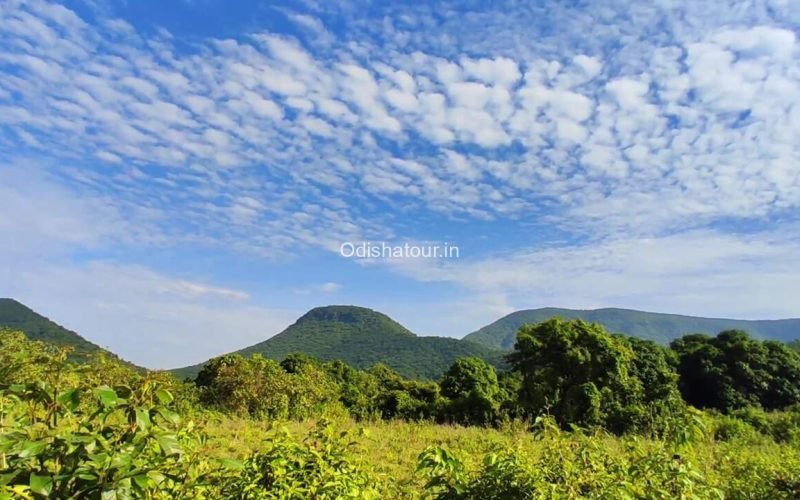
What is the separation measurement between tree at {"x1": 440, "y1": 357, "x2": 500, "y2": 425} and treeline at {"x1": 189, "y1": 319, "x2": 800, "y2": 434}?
0.06 meters

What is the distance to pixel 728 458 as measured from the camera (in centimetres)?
561

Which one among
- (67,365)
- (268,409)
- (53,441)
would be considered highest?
(67,365)

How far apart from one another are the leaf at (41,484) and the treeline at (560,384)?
2941mm

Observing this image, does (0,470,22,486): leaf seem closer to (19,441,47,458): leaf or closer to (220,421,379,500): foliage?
(19,441,47,458): leaf

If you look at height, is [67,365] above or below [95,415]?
above

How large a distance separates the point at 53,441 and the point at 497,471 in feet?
6.83

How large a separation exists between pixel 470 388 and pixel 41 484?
27604mm

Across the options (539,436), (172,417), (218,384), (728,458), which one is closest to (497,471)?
(539,436)

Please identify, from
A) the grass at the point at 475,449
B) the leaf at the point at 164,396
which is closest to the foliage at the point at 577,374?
the grass at the point at 475,449

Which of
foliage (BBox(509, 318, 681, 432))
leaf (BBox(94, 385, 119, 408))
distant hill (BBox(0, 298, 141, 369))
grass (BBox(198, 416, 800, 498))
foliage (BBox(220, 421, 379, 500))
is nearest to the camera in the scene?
leaf (BBox(94, 385, 119, 408))

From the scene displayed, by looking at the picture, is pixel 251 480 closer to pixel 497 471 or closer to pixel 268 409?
pixel 497 471

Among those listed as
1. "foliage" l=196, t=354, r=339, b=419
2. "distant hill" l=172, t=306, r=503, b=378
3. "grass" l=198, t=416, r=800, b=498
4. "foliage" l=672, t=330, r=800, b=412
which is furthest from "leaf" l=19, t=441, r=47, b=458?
"distant hill" l=172, t=306, r=503, b=378

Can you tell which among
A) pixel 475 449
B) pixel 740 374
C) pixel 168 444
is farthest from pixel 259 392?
pixel 740 374

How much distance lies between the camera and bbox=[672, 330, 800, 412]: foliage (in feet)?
92.8
